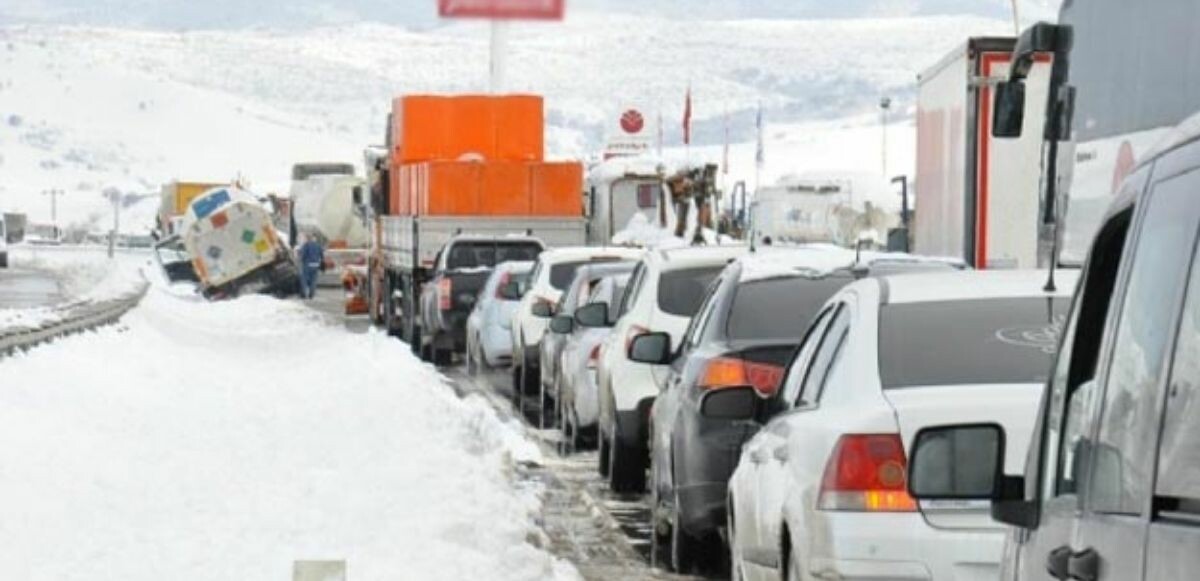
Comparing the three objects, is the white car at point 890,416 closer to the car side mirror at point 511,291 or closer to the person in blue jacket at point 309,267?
the car side mirror at point 511,291

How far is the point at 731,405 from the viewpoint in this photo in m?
10.2

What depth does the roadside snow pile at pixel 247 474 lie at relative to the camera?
12508mm

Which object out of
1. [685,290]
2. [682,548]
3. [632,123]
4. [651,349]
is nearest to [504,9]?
[632,123]

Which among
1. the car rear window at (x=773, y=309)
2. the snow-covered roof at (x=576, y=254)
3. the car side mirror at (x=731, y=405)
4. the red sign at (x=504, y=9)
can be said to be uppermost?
the red sign at (x=504, y=9)

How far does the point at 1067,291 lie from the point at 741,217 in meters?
45.3

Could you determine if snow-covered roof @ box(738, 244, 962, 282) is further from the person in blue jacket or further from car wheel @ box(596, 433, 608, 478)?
the person in blue jacket

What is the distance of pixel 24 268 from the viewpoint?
308 ft

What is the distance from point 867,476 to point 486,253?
2952 centimetres

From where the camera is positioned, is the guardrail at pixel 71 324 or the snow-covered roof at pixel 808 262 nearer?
the snow-covered roof at pixel 808 262

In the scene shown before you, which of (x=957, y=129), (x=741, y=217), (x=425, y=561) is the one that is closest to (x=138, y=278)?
(x=741, y=217)

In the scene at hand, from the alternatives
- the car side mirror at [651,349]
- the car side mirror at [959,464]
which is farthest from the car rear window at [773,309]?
the car side mirror at [959,464]

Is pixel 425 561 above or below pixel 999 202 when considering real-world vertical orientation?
below

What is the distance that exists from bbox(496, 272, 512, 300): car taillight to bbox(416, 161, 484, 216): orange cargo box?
30.4 ft

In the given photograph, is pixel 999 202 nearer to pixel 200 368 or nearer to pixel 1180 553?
pixel 200 368
